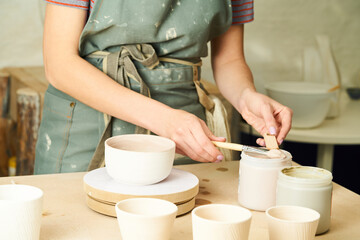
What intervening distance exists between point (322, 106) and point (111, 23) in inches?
60.4

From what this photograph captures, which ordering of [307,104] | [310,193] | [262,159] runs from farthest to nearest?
[307,104]
[262,159]
[310,193]

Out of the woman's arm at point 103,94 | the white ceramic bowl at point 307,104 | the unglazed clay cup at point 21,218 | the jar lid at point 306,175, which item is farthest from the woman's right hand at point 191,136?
the white ceramic bowl at point 307,104

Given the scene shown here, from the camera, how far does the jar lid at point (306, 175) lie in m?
1.04

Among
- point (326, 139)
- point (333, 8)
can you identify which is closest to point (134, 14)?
point (326, 139)

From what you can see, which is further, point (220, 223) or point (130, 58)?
point (130, 58)

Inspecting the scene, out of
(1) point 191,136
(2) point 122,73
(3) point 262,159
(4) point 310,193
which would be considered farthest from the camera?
(2) point 122,73

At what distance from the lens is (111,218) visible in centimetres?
110

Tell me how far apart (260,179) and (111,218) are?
332 millimetres

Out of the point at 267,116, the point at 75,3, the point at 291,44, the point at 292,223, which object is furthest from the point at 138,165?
the point at 291,44

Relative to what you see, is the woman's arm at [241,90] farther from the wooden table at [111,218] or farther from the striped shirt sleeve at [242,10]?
the wooden table at [111,218]

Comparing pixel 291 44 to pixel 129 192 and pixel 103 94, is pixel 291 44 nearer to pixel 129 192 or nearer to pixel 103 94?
pixel 103 94

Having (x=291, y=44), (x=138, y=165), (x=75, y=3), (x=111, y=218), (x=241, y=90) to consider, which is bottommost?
(x=111, y=218)

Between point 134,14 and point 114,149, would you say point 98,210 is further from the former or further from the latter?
point 134,14

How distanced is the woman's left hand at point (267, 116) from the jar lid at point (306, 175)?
218mm
